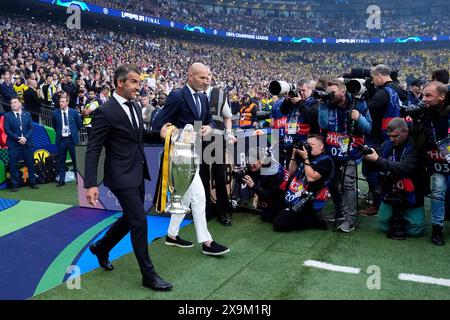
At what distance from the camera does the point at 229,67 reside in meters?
36.0

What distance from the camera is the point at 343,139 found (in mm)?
4797

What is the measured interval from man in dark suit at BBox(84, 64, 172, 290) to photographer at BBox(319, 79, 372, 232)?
2.31 m

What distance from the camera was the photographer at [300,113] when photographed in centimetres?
521

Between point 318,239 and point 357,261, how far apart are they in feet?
2.30

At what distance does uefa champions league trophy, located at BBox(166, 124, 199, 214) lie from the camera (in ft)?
11.6

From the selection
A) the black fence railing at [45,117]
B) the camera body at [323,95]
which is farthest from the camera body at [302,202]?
the black fence railing at [45,117]

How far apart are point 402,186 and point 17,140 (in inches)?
251

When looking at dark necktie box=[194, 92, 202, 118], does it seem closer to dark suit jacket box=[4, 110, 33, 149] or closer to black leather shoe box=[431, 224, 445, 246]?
black leather shoe box=[431, 224, 445, 246]

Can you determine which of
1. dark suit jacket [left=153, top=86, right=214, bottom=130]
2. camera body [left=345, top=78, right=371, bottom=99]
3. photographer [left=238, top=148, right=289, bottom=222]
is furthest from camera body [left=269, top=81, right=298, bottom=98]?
dark suit jacket [left=153, top=86, right=214, bottom=130]

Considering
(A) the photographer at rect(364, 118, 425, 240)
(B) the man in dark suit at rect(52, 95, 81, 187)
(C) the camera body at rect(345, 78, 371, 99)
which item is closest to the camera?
(C) the camera body at rect(345, 78, 371, 99)

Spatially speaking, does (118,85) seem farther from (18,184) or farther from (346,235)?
(18,184)

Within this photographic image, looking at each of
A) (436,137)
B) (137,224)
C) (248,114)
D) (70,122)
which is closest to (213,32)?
(248,114)

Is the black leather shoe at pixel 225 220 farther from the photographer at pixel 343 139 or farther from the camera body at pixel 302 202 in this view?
the photographer at pixel 343 139
